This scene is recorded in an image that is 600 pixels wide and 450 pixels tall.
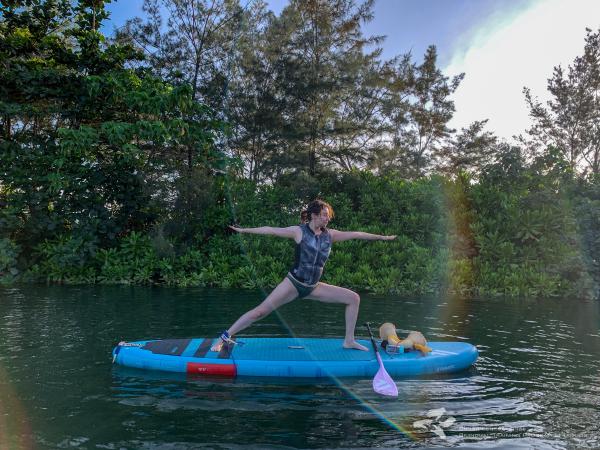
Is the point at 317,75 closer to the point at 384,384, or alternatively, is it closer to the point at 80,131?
the point at 80,131

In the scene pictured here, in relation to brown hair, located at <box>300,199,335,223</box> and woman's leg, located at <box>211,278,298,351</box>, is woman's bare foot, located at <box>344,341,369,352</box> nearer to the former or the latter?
woman's leg, located at <box>211,278,298,351</box>

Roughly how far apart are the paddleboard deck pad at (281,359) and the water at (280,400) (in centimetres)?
15

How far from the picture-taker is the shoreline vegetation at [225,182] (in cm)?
1659

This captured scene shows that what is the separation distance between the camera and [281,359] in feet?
19.6

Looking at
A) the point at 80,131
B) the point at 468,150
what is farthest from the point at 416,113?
the point at 80,131

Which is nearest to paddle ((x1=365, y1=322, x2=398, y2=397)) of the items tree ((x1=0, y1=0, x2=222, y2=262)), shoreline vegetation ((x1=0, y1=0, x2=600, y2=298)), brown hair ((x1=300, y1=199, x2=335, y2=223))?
brown hair ((x1=300, y1=199, x2=335, y2=223))

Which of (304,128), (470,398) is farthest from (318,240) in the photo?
(304,128)

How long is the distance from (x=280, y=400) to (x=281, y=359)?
2.93 feet

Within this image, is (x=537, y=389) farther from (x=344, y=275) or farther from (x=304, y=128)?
(x=304, y=128)

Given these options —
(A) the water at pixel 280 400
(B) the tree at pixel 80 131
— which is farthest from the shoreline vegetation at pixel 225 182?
(A) the water at pixel 280 400

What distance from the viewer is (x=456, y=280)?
15898mm

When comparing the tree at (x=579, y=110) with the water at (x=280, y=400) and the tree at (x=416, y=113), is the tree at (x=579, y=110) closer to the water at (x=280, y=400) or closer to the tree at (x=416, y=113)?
the tree at (x=416, y=113)

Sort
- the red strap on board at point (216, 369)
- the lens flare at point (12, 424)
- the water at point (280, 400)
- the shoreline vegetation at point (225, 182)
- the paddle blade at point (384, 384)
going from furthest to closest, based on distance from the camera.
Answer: the shoreline vegetation at point (225, 182)
the red strap on board at point (216, 369)
the paddle blade at point (384, 384)
the water at point (280, 400)
the lens flare at point (12, 424)

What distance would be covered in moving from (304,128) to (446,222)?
298 inches
